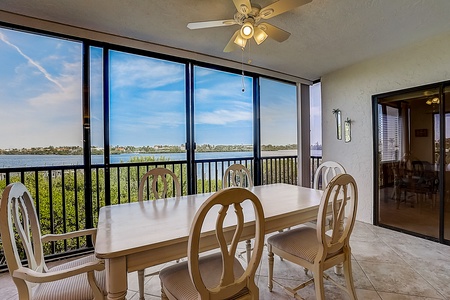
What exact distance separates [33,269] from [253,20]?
2287 mm

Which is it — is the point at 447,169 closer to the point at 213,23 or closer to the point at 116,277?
the point at 213,23

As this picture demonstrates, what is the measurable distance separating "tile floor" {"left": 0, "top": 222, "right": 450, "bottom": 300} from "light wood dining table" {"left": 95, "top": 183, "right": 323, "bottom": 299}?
76 cm

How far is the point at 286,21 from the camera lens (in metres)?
2.42

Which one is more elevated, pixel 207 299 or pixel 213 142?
pixel 213 142

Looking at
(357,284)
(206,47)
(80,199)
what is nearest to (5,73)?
(80,199)

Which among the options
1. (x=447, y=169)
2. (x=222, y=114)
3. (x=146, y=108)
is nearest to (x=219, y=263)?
(x=146, y=108)

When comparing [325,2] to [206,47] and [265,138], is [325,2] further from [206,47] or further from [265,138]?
[265,138]

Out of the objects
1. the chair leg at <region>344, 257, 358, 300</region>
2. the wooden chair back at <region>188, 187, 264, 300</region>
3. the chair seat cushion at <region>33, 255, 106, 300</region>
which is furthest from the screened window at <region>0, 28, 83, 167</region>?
the chair leg at <region>344, 257, 358, 300</region>

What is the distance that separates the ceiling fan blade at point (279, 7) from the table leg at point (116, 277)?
1.94 metres

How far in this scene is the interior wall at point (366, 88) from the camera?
115 inches

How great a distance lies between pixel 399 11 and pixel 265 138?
244cm

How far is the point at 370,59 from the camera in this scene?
3.53 m

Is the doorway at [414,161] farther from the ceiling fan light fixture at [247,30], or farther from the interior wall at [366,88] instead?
the ceiling fan light fixture at [247,30]

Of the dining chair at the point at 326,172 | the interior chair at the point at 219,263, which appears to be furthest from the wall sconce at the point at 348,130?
the interior chair at the point at 219,263
